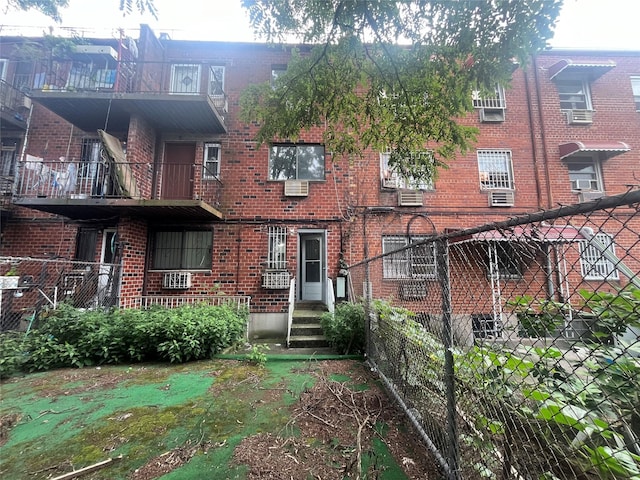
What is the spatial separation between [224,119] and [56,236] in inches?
219

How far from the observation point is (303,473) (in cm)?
209

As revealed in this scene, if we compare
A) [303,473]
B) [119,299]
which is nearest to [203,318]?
[119,299]

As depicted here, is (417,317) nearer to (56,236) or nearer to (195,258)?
(195,258)

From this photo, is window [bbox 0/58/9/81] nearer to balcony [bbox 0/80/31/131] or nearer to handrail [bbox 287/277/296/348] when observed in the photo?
balcony [bbox 0/80/31/131]

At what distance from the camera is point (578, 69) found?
8734mm

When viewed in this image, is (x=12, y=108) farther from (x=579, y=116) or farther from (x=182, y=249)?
(x=579, y=116)

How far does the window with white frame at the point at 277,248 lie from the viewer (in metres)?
7.66

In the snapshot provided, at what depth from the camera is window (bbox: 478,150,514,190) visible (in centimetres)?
837

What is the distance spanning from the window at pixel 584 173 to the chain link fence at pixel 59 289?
43.0 ft

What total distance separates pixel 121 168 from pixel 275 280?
15.2ft

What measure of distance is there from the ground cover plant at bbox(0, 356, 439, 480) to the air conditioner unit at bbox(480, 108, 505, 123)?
8616 millimetres

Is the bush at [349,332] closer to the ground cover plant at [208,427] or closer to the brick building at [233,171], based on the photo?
the ground cover plant at [208,427]

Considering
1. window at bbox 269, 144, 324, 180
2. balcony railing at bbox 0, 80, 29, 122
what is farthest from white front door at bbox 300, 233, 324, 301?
balcony railing at bbox 0, 80, 29, 122

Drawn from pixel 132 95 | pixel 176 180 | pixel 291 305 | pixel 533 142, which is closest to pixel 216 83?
pixel 132 95
